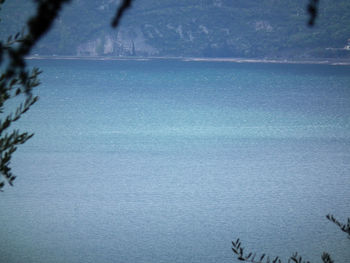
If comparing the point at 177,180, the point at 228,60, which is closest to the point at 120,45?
the point at 228,60

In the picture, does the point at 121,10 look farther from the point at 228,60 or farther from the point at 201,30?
the point at 201,30

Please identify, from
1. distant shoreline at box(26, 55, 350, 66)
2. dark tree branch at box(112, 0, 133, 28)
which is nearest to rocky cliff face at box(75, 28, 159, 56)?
distant shoreline at box(26, 55, 350, 66)

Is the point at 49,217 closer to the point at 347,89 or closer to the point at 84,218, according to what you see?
the point at 84,218

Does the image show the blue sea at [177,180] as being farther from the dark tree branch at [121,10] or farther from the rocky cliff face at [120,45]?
the rocky cliff face at [120,45]

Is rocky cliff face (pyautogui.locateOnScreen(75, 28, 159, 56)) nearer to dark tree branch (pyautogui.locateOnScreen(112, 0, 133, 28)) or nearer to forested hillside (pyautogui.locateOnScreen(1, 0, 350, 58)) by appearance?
forested hillside (pyautogui.locateOnScreen(1, 0, 350, 58))

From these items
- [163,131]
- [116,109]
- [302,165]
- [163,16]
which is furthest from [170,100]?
[163,16]
